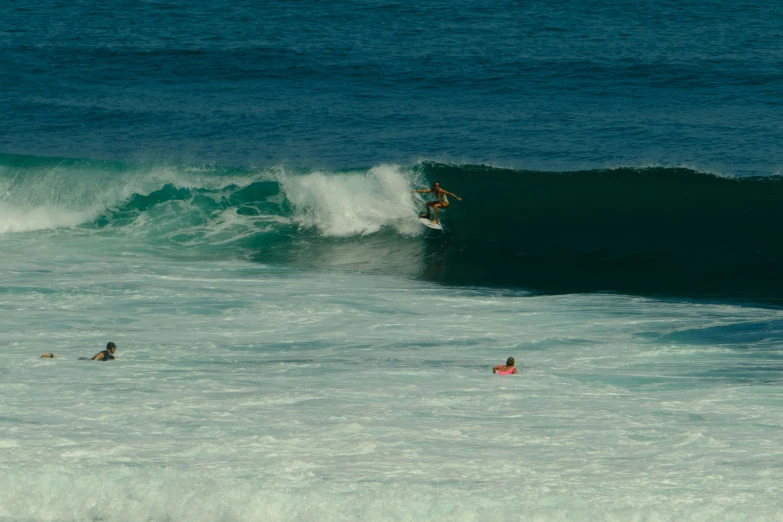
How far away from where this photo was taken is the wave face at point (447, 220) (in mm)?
22609

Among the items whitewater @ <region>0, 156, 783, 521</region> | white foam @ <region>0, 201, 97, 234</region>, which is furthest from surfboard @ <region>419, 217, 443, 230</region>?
white foam @ <region>0, 201, 97, 234</region>

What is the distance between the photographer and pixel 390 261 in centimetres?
2334

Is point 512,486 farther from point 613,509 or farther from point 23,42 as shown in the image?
point 23,42

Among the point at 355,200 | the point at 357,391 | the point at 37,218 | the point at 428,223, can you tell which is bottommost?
the point at 357,391

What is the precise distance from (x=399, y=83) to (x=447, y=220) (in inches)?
357

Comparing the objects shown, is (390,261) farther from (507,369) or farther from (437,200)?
(507,369)

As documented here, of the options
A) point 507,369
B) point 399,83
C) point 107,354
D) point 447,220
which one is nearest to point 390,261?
point 447,220

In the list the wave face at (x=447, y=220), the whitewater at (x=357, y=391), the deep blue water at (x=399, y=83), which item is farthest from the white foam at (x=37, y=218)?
the deep blue water at (x=399, y=83)

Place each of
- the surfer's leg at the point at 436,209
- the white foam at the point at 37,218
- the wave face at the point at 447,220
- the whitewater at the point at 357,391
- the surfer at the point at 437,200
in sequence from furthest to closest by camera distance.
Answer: the white foam at the point at 37,218, the surfer's leg at the point at 436,209, the surfer at the point at 437,200, the wave face at the point at 447,220, the whitewater at the point at 357,391

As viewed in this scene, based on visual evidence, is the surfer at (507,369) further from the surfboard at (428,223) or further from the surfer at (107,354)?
the surfboard at (428,223)

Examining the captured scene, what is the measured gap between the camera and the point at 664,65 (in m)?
34.6

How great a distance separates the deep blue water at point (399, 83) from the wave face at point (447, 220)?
3.48 ft

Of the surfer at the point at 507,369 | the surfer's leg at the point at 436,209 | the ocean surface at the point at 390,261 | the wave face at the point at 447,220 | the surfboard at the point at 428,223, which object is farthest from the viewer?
the surfboard at the point at 428,223

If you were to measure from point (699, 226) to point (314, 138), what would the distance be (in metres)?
10.3
